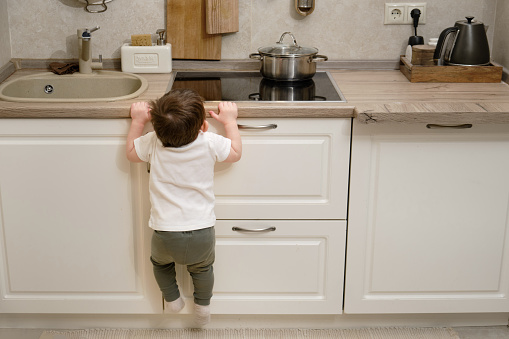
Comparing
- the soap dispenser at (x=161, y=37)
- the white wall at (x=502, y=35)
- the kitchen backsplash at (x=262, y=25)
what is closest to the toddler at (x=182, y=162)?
the soap dispenser at (x=161, y=37)

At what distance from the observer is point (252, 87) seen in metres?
2.48

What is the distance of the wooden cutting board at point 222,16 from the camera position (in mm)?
2631

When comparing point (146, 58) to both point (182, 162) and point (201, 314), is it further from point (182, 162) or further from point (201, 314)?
point (201, 314)

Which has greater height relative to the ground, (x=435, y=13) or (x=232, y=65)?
(x=435, y=13)

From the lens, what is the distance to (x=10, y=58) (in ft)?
8.87

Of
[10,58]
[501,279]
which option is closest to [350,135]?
[501,279]

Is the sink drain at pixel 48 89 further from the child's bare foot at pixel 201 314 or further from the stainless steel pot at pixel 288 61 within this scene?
the child's bare foot at pixel 201 314

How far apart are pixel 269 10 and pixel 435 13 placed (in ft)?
2.04

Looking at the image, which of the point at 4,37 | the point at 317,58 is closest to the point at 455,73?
the point at 317,58

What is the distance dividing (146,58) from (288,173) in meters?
0.73

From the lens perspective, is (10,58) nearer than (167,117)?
No

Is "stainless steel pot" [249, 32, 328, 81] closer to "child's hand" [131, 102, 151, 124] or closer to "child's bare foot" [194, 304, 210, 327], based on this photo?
"child's hand" [131, 102, 151, 124]

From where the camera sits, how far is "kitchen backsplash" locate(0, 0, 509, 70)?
8.79 ft

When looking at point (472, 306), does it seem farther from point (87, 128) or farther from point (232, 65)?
point (87, 128)
